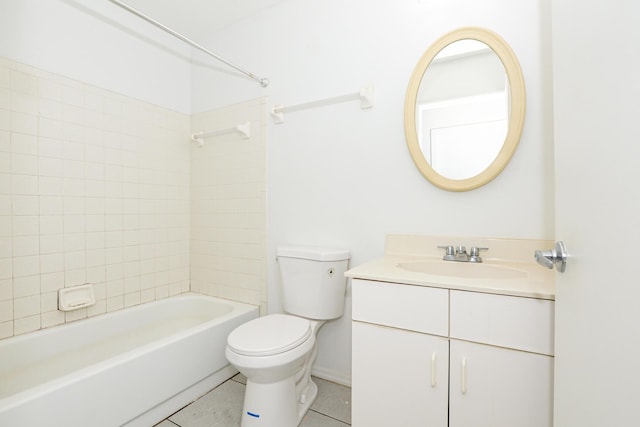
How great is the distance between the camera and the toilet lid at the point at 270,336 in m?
1.22

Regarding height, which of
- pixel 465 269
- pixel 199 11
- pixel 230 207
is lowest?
pixel 465 269

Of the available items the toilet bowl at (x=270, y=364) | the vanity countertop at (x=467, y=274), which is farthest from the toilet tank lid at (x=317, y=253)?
the toilet bowl at (x=270, y=364)

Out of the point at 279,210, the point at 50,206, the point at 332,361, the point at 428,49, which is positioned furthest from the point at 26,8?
the point at 332,361

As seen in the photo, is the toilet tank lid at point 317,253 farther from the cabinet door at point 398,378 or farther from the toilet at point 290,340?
the cabinet door at point 398,378

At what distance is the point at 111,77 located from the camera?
73.9 inches

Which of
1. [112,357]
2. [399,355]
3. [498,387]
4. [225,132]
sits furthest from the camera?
[225,132]

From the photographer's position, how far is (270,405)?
1.31 metres

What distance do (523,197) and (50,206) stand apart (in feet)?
7.60

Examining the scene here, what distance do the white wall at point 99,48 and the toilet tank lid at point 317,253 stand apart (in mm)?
1468

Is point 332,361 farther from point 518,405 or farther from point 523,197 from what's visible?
point 523,197

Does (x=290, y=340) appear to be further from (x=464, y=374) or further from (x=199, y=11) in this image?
(x=199, y=11)

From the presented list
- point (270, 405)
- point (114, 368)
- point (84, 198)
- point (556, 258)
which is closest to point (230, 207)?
point (84, 198)

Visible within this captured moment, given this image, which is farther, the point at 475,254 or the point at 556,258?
the point at 475,254

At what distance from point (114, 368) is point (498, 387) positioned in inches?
56.1
